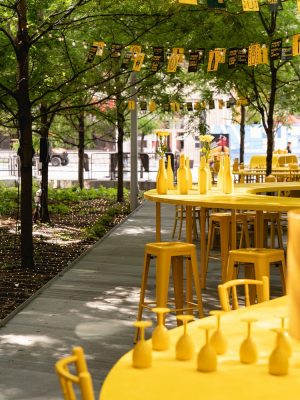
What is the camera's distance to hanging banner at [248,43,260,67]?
1094 cm

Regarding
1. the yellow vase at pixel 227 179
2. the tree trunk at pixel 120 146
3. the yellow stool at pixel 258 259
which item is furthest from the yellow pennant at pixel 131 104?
the yellow stool at pixel 258 259

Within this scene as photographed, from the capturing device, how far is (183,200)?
22.9 ft

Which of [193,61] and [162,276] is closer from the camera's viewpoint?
[162,276]

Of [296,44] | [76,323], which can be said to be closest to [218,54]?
[296,44]

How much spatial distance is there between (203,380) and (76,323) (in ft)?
14.9

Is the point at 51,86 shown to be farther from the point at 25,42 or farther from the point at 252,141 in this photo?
the point at 252,141

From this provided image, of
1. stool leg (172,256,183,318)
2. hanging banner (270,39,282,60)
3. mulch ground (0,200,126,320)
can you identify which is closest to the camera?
stool leg (172,256,183,318)

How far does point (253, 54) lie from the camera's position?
11.0 metres

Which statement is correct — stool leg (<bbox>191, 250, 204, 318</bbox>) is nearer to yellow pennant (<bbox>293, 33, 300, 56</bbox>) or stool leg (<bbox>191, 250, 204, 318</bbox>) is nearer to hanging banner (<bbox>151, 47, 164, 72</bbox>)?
yellow pennant (<bbox>293, 33, 300, 56</bbox>)

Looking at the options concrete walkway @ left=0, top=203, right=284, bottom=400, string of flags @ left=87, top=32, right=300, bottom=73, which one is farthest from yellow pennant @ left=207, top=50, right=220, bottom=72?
concrete walkway @ left=0, top=203, right=284, bottom=400

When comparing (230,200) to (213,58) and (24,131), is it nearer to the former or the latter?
(24,131)

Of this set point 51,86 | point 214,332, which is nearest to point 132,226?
point 51,86

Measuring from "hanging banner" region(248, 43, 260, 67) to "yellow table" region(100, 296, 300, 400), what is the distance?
27.9 ft

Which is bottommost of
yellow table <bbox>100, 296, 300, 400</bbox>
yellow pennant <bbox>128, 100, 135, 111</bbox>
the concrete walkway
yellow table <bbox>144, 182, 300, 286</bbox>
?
the concrete walkway
